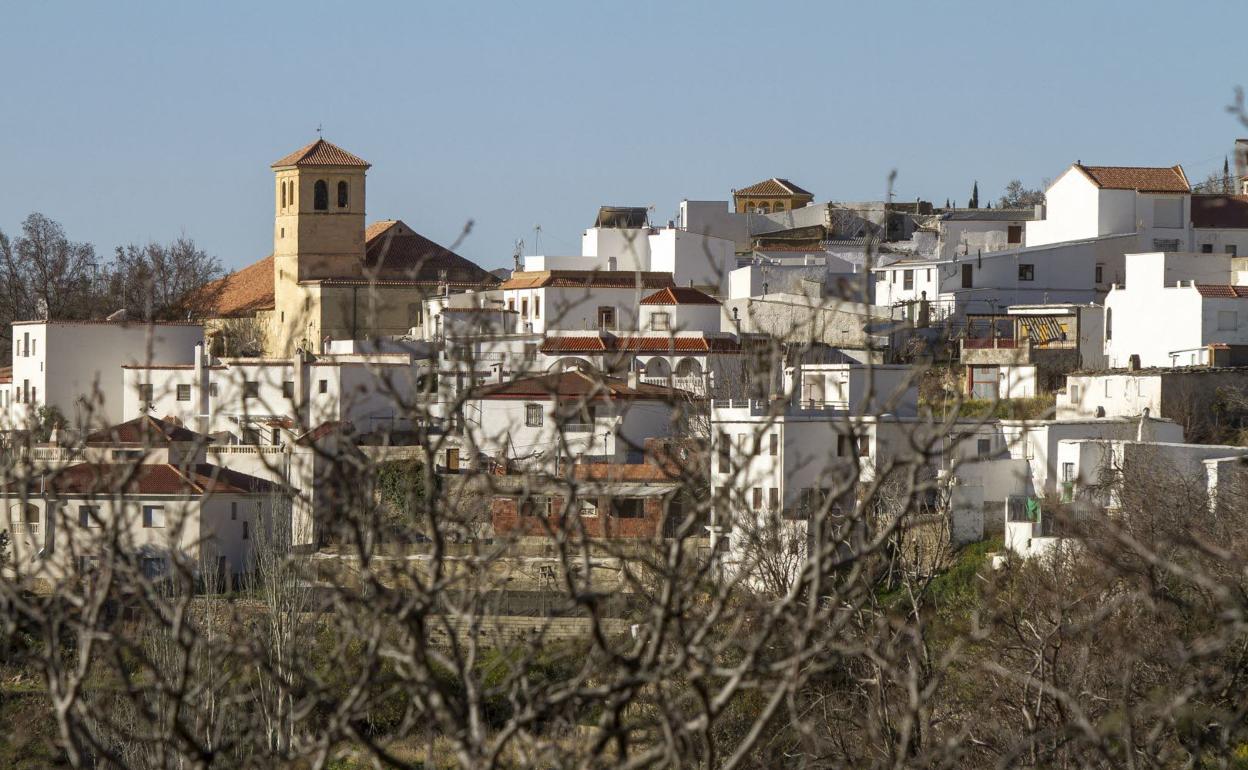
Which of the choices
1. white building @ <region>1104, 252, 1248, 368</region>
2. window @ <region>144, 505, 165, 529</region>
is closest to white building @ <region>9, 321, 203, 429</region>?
window @ <region>144, 505, 165, 529</region>

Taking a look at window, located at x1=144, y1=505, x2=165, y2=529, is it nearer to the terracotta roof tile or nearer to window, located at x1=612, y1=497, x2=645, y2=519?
window, located at x1=612, y1=497, x2=645, y2=519

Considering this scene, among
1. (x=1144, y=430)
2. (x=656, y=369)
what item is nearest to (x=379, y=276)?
(x=656, y=369)

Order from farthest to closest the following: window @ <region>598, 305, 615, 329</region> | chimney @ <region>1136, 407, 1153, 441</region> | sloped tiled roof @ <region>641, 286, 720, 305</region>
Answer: window @ <region>598, 305, 615, 329</region>, sloped tiled roof @ <region>641, 286, 720, 305</region>, chimney @ <region>1136, 407, 1153, 441</region>

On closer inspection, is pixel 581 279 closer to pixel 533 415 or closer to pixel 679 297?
pixel 679 297

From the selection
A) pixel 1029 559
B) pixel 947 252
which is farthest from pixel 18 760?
pixel 947 252

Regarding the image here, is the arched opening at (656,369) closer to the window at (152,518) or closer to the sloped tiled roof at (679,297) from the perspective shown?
the sloped tiled roof at (679,297)

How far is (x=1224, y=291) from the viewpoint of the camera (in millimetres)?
34562

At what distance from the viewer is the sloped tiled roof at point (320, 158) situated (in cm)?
5819

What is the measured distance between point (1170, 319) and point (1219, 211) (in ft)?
32.7

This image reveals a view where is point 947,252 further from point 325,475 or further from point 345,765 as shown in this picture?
point 325,475

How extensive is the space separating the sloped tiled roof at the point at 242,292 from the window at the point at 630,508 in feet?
94.4

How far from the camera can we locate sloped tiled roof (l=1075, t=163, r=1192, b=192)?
1709 inches

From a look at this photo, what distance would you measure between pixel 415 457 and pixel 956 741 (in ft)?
82.6

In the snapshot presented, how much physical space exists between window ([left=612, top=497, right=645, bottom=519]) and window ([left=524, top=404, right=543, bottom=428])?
4.95 meters
